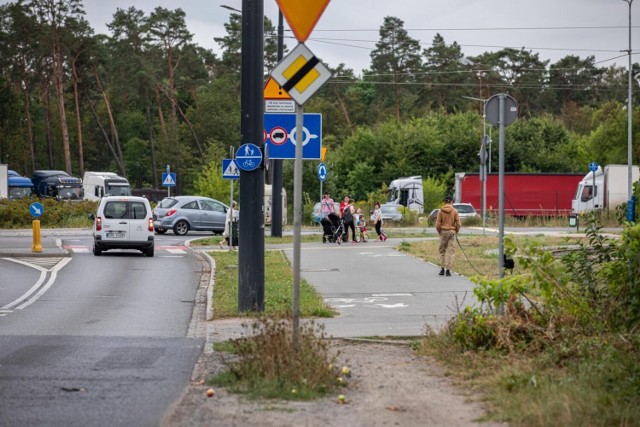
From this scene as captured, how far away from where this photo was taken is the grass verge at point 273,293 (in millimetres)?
15547

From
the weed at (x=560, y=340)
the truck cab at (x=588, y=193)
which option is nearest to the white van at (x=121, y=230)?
the weed at (x=560, y=340)

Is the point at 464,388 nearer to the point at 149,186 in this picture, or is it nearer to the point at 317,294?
the point at 317,294

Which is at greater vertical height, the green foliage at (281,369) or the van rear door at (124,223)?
the van rear door at (124,223)

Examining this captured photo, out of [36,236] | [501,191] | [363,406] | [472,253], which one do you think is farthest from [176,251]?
[363,406]

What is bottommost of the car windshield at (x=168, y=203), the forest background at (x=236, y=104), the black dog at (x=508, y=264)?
the black dog at (x=508, y=264)

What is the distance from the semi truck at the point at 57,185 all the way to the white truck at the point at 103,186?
759 mm

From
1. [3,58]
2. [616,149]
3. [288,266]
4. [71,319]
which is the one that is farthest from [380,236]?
[3,58]

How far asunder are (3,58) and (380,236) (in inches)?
2009

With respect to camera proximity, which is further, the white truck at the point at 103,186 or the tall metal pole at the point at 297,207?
the white truck at the point at 103,186

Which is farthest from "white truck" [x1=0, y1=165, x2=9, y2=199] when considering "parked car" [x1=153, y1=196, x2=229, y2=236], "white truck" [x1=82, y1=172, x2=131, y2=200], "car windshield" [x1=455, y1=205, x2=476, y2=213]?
"car windshield" [x1=455, y1=205, x2=476, y2=213]

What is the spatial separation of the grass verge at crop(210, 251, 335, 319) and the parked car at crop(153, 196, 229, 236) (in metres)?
17.6

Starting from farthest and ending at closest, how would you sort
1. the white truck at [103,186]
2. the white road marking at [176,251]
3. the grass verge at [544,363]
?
the white truck at [103,186] → the white road marking at [176,251] → the grass verge at [544,363]

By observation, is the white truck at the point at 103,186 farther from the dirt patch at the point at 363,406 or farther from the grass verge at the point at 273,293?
the dirt patch at the point at 363,406

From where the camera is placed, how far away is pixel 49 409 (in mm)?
8289
